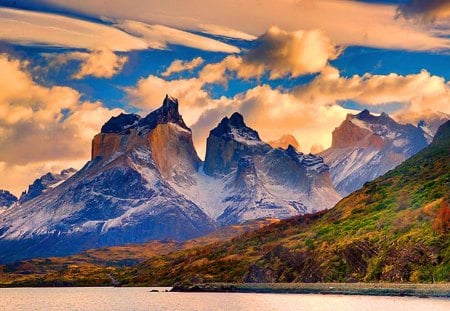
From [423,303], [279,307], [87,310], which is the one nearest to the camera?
[423,303]

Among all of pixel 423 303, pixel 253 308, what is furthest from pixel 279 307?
pixel 423 303

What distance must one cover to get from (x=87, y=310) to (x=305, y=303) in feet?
190

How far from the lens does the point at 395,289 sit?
194625 millimetres

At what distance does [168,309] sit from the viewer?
18525 cm

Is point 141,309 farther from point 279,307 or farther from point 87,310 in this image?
point 279,307

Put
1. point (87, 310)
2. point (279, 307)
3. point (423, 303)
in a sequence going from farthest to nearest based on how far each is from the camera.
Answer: point (87, 310)
point (279, 307)
point (423, 303)

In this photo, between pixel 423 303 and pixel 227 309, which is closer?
pixel 423 303

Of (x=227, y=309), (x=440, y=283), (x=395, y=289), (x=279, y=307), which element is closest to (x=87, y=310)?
(x=227, y=309)

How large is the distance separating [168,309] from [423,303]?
6331cm

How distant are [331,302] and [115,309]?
57183 millimetres

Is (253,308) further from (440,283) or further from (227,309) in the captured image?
(440,283)

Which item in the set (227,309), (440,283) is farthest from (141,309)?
(440,283)

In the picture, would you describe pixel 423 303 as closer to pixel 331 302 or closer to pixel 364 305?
pixel 364 305

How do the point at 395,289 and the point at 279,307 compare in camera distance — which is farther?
the point at 395,289
